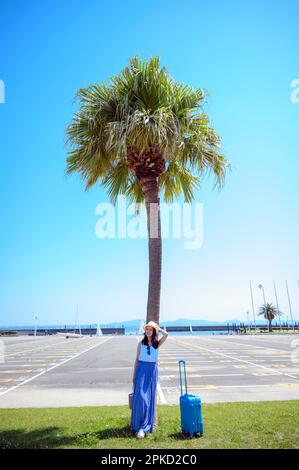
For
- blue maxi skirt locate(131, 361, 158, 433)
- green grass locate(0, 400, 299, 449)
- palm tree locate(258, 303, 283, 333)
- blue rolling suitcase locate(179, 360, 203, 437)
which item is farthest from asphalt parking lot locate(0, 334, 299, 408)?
palm tree locate(258, 303, 283, 333)

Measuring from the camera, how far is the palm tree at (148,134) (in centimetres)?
683

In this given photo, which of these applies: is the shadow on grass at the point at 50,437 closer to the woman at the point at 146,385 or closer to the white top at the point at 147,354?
the woman at the point at 146,385

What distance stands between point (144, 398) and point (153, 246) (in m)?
2.96

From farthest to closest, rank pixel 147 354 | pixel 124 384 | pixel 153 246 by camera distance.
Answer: pixel 124 384
pixel 153 246
pixel 147 354

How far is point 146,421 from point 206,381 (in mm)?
7156

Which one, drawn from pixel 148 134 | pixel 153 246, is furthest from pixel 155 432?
pixel 148 134

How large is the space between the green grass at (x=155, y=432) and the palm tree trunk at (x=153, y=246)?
2092 millimetres

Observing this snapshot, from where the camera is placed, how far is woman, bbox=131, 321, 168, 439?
5910 millimetres

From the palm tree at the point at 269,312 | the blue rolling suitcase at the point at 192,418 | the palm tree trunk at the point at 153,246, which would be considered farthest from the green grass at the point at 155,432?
the palm tree at the point at 269,312

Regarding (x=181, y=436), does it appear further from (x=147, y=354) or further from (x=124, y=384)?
(x=124, y=384)

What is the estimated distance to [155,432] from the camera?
5996 millimetres

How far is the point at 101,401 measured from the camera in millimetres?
9422

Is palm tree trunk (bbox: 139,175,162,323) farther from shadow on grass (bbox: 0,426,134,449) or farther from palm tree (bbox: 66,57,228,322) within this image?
shadow on grass (bbox: 0,426,134,449)

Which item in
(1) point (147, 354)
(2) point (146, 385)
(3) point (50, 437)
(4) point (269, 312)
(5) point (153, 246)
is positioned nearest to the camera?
(3) point (50, 437)
